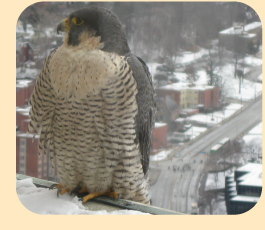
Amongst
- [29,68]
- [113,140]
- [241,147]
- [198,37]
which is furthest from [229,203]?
[29,68]

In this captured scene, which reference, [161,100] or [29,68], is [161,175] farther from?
[29,68]

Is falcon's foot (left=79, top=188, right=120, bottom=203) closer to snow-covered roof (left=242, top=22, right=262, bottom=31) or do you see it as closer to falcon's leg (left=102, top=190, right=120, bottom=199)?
falcon's leg (left=102, top=190, right=120, bottom=199)

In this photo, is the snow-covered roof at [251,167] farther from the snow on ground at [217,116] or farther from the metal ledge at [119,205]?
the metal ledge at [119,205]

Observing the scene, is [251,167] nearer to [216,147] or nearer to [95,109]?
[216,147]

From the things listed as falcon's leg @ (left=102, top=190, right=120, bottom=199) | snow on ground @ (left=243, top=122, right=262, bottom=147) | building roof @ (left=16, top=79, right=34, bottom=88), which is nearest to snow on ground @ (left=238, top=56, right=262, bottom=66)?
snow on ground @ (left=243, top=122, right=262, bottom=147)

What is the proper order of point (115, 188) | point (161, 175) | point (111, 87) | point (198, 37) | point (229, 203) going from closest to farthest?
point (111, 87) < point (115, 188) < point (229, 203) < point (198, 37) < point (161, 175)

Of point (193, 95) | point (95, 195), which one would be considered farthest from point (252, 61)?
point (95, 195)
